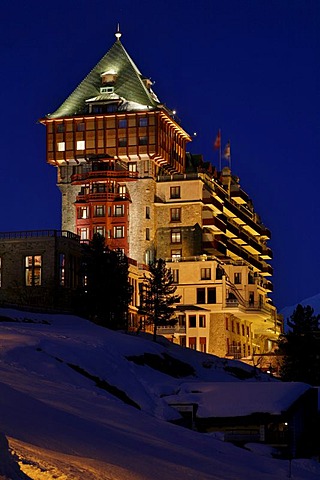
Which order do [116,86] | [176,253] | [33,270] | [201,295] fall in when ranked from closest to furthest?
[33,270]
[201,295]
[176,253]
[116,86]

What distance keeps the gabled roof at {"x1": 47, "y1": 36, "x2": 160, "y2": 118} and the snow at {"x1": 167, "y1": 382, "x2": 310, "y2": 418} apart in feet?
268

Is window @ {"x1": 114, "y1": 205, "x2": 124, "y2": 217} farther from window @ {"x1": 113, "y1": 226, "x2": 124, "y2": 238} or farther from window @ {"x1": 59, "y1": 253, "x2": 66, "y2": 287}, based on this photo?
window @ {"x1": 59, "y1": 253, "x2": 66, "y2": 287}

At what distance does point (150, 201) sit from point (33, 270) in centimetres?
4062

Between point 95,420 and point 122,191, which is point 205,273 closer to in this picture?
point 122,191

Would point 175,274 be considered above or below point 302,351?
above

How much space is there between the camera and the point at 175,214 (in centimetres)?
14050

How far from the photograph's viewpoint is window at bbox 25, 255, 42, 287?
332 feet

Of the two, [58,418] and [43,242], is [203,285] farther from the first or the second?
[58,418]

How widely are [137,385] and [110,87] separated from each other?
9105cm

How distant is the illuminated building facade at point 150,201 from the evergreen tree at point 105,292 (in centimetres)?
3302

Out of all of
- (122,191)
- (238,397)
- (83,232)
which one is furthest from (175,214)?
(238,397)

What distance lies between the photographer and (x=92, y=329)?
79.3 meters

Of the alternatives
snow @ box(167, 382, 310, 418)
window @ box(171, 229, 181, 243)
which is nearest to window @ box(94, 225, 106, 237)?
window @ box(171, 229, 181, 243)

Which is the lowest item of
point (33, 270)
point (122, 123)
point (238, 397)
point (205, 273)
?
point (238, 397)
